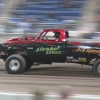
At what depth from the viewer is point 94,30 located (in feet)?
57.4

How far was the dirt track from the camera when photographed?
9172mm

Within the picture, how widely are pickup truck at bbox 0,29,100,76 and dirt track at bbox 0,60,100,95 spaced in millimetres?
461

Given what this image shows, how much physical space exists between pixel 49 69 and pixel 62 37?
215 centimetres

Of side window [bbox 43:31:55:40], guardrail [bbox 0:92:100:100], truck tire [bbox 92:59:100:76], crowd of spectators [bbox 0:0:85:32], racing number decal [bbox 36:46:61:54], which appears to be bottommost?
truck tire [bbox 92:59:100:76]

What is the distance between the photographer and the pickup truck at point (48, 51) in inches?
450

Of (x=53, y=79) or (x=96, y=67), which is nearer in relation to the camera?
(x=53, y=79)

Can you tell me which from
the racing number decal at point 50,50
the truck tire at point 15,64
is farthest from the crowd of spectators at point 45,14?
the truck tire at point 15,64

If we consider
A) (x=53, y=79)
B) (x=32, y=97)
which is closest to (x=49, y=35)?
(x=53, y=79)

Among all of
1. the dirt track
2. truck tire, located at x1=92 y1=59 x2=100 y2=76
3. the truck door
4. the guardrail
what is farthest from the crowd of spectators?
the guardrail

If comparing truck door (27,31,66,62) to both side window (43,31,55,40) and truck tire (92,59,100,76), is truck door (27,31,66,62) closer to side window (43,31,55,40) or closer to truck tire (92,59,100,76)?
side window (43,31,55,40)

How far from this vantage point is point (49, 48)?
1174 cm

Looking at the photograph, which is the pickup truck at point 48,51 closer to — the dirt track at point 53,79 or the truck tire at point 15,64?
the truck tire at point 15,64

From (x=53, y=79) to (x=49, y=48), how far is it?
4.52 ft

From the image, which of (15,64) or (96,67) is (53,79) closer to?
(96,67)
